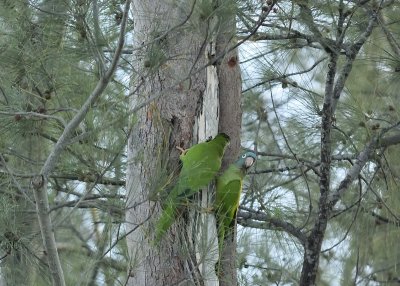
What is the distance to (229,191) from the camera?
294cm

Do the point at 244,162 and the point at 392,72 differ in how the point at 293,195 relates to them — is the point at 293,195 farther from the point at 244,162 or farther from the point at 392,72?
the point at 244,162

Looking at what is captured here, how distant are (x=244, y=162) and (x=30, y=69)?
769mm

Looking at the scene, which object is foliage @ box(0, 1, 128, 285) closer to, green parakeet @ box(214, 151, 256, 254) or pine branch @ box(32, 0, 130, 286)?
pine branch @ box(32, 0, 130, 286)

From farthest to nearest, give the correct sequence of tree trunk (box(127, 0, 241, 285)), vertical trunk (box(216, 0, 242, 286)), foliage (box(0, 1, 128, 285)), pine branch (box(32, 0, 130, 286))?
vertical trunk (box(216, 0, 242, 286)) → tree trunk (box(127, 0, 241, 285)) → foliage (box(0, 1, 128, 285)) → pine branch (box(32, 0, 130, 286))

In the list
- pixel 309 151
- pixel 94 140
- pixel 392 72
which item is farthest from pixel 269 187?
pixel 94 140

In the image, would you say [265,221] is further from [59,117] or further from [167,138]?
[59,117]

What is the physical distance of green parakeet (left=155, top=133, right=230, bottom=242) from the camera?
2766 millimetres

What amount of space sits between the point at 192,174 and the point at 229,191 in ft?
0.61

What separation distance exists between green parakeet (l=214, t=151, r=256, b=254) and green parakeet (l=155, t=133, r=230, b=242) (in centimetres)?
6

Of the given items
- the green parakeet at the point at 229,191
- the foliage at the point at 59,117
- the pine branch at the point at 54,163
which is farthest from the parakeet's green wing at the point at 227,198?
the pine branch at the point at 54,163

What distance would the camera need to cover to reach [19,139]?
347 centimetres

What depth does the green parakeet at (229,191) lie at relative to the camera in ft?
9.62

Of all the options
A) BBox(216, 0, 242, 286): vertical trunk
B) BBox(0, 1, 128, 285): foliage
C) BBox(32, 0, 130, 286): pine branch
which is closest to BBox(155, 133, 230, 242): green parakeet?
BBox(0, 1, 128, 285): foliage

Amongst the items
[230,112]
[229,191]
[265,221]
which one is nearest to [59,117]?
[229,191]
